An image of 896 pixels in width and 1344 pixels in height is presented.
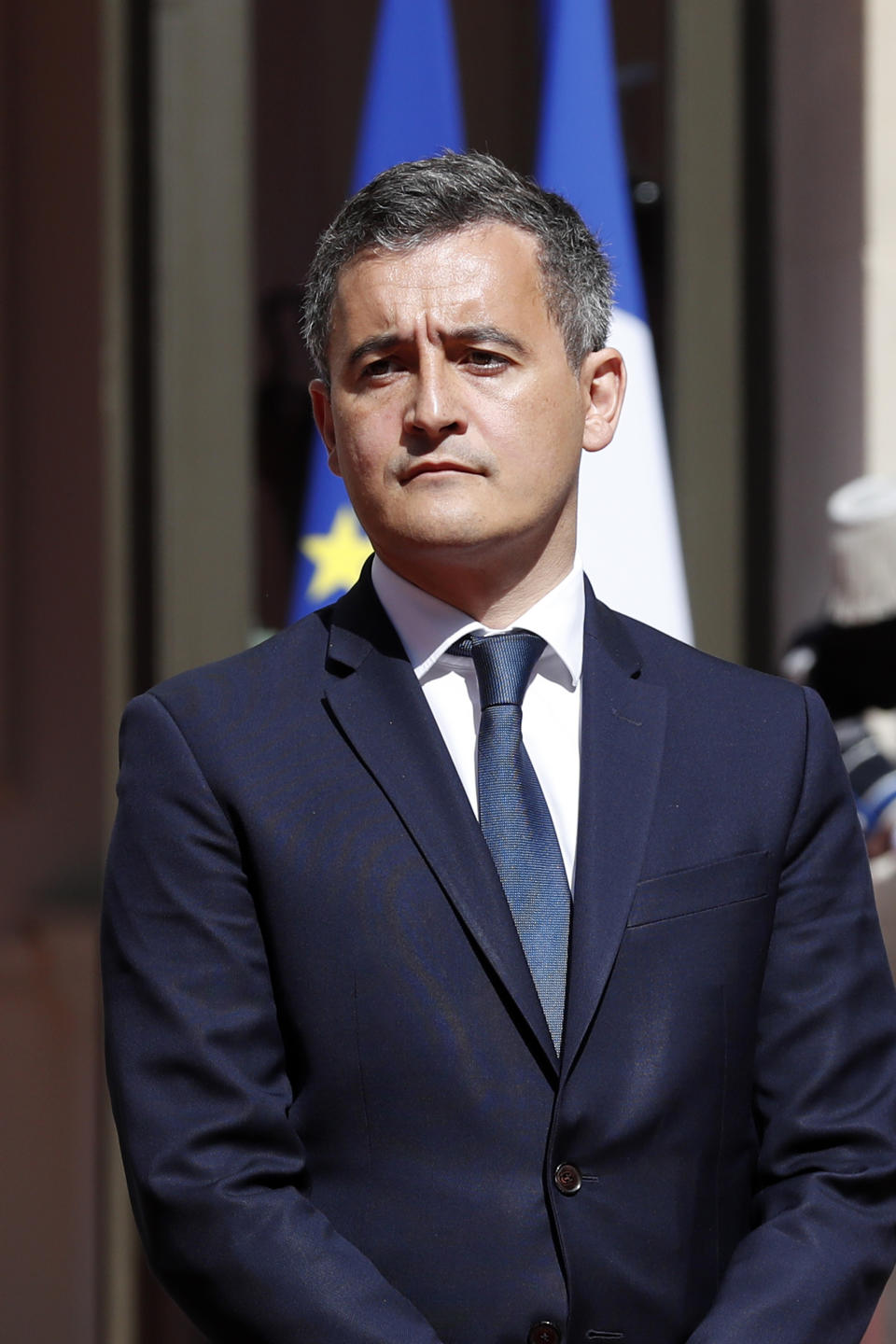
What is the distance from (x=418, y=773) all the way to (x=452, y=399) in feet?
1.25

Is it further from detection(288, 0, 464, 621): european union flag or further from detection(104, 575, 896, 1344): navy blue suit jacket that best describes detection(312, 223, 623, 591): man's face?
detection(288, 0, 464, 621): european union flag

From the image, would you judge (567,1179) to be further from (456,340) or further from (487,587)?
(456,340)

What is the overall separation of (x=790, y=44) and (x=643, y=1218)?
284 cm

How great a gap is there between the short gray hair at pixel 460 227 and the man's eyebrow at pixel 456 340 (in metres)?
0.08

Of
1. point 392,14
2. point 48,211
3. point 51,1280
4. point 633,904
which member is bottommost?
point 51,1280

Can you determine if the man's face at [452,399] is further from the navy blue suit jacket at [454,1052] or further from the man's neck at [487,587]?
the navy blue suit jacket at [454,1052]

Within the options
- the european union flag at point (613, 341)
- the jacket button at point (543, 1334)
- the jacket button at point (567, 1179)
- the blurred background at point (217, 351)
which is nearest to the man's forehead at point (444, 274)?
the jacket button at point (567, 1179)

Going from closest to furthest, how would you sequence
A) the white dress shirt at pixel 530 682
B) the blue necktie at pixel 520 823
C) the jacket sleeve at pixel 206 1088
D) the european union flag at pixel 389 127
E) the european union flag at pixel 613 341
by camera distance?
the jacket sleeve at pixel 206 1088 → the blue necktie at pixel 520 823 → the white dress shirt at pixel 530 682 → the european union flag at pixel 613 341 → the european union flag at pixel 389 127

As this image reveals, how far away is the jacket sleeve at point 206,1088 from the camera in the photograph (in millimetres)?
1557

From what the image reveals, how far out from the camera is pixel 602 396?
1921mm

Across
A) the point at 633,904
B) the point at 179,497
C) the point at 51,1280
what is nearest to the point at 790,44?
the point at 179,497

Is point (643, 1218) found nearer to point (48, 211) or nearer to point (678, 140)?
point (678, 140)

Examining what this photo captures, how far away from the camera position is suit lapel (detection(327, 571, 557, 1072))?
5.40 feet

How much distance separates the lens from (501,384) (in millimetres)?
1746
